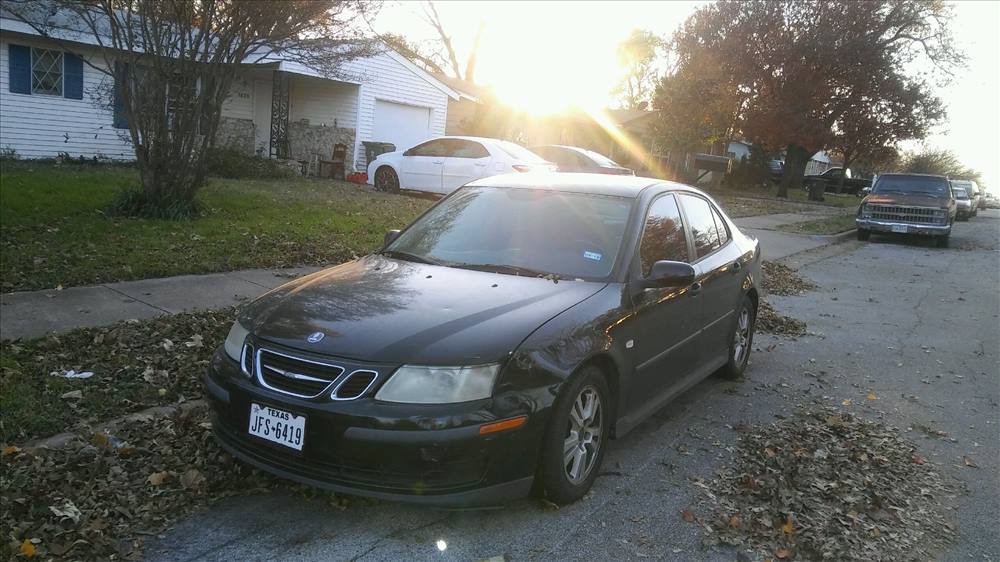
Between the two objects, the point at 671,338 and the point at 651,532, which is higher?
the point at 671,338

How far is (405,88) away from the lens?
22.5 metres

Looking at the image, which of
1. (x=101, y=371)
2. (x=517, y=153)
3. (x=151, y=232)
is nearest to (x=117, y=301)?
(x=101, y=371)

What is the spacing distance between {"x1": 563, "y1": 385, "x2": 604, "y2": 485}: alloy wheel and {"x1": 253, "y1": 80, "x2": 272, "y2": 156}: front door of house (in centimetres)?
1812

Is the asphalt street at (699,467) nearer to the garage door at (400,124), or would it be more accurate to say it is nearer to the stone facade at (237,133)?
the stone facade at (237,133)

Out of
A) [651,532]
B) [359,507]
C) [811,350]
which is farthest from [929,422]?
[359,507]

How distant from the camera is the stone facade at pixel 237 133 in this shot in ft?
62.6

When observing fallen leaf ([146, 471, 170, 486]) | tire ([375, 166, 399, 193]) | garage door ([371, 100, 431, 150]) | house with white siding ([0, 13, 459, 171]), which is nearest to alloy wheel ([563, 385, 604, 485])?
fallen leaf ([146, 471, 170, 486])

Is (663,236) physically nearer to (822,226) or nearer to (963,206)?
(822,226)

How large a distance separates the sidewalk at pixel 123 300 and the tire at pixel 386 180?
8.83 meters

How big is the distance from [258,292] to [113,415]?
2840mm

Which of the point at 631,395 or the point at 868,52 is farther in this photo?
the point at 868,52

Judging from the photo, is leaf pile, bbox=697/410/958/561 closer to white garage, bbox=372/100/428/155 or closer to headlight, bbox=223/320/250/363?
headlight, bbox=223/320/250/363

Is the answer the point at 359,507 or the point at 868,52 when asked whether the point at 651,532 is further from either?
the point at 868,52

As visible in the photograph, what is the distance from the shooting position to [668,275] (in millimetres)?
4258
